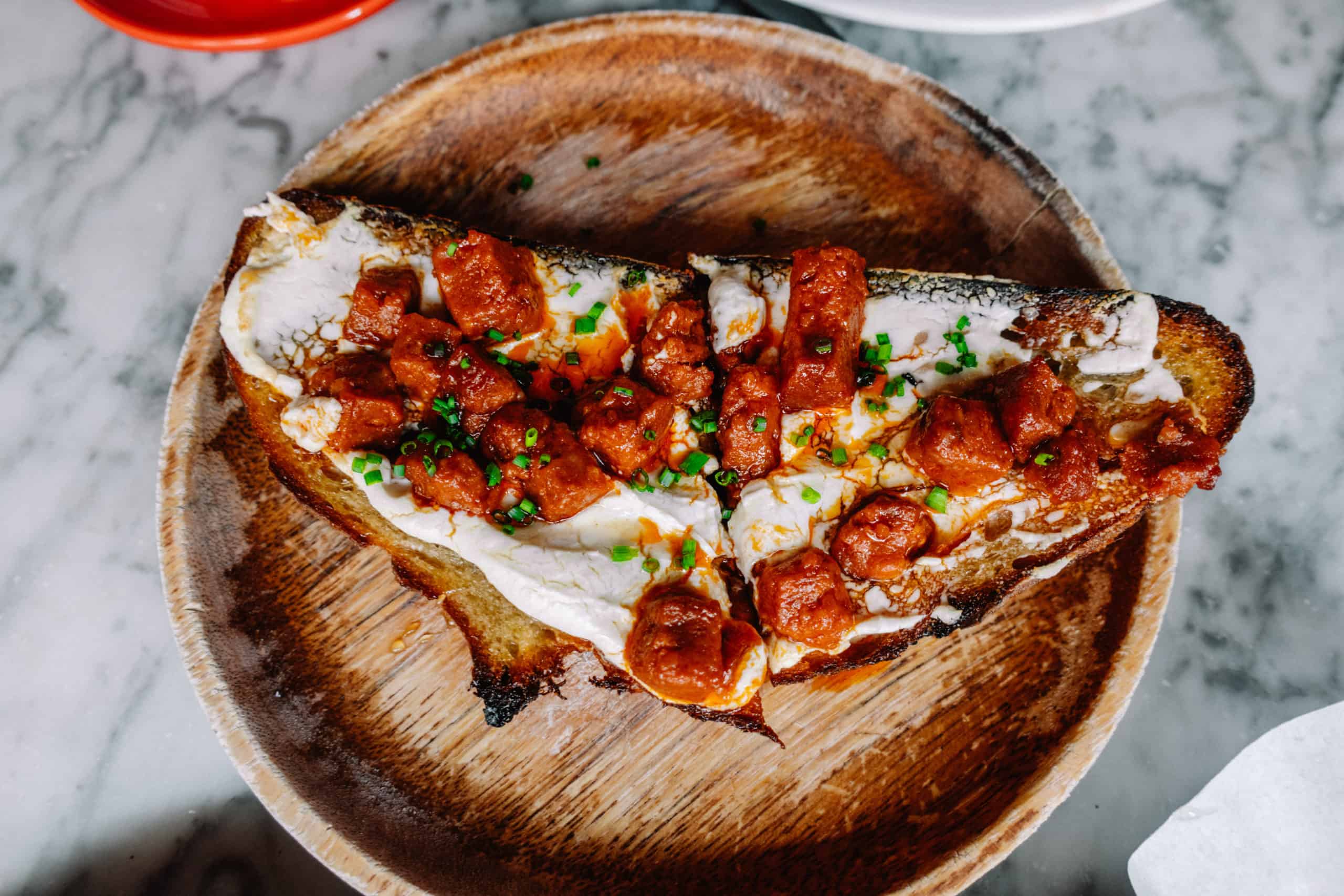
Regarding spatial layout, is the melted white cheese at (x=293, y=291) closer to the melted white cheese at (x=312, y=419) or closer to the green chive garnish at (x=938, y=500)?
the melted white cheese at (x=312, y=419)

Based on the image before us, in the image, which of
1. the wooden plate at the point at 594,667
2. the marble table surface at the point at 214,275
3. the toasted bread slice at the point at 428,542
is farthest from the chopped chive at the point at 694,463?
the marble table surface at the point at 214,275

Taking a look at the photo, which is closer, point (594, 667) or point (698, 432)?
point (698, 432)

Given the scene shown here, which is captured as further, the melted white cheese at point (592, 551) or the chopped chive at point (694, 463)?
the chopped chive at point (694, 463)

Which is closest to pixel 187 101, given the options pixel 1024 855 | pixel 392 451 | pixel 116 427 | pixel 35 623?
pixel 116 427

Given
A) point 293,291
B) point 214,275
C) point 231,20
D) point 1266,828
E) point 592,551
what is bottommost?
point 1266,828

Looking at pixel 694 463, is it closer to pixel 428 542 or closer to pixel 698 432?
pixel 698 432

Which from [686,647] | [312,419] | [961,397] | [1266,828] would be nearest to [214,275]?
[312,419]
